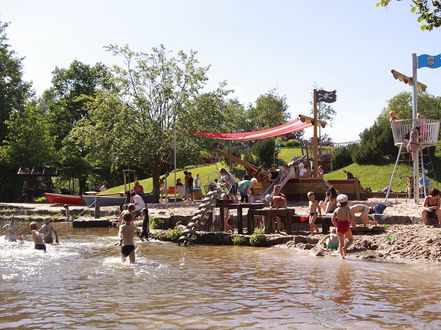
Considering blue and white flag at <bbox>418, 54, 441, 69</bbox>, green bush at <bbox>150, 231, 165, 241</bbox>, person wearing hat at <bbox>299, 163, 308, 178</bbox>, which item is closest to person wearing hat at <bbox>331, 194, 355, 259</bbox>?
green bush at <bbox>150, 231, 165, 241</bbox>

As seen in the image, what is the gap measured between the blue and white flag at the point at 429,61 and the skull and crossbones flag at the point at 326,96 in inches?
258

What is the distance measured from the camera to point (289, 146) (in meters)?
59.8

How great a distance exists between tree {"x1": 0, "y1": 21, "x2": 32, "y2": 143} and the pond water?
35888 millimetres

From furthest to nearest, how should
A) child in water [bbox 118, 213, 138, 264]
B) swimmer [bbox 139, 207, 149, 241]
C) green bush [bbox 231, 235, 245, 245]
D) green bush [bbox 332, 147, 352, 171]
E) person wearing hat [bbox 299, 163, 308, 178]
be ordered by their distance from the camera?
green bush [bbox 332, 147, 352, 171], person wearing hat [bbox 299, 163, 308, 178], swimmer [bbox 139, 207, 149, 241], green bush [bbox 231, 235, 245, 245], child in water [bbox 118, 213, 138, 264]

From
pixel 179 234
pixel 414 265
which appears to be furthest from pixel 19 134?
pixel 414 265

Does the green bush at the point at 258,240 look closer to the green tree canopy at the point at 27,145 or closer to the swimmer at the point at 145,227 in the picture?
the swimmer at the point at 145,227

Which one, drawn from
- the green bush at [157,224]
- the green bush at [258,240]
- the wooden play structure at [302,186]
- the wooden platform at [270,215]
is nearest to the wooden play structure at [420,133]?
the wooden platform at [270,215]

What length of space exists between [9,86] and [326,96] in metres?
33.0

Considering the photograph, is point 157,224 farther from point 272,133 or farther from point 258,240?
point 272,133

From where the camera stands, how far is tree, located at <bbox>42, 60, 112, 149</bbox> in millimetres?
57656

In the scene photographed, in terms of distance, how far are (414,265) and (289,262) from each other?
106 inches

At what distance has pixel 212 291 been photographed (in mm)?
9375

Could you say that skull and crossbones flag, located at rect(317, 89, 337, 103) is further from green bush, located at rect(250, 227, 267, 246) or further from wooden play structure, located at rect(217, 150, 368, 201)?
green bush, located at rect(250, 227, 267, 246)

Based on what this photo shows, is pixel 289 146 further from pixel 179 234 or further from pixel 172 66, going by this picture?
pixel 179 234
